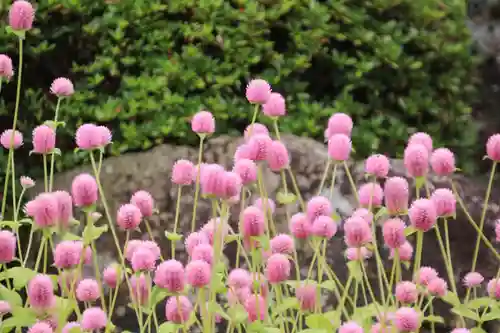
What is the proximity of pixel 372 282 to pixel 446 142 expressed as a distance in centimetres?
112

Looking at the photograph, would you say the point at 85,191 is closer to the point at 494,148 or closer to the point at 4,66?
the point at 4,66

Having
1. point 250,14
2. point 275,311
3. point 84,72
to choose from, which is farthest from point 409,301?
point 84,72

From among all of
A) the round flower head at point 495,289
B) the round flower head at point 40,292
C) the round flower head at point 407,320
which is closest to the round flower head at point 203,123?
the round flower head at point 40,292

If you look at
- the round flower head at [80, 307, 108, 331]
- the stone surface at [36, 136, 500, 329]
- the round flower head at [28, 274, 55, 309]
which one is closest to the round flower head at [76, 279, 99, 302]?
the round flower head at [80, 307, 108, 331]

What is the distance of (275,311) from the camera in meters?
2.11

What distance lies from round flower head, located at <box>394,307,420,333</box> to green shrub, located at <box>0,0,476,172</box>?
1984mm

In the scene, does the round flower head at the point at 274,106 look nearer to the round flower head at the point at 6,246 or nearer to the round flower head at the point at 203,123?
the round flower head at the point at 203,123

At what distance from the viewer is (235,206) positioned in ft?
11.7

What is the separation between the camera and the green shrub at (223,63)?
3781mm

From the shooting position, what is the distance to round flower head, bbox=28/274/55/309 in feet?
5.88

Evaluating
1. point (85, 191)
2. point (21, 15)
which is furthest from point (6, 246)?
point (21, 15)

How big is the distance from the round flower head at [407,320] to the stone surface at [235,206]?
162cm

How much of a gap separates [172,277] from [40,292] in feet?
0.96

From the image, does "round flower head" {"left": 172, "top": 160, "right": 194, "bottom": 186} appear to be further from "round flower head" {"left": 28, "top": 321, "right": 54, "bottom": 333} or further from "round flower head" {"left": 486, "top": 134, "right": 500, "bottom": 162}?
"round flower head" {"left": 486, "top": 134, "right": 500, "bottom": 162}
